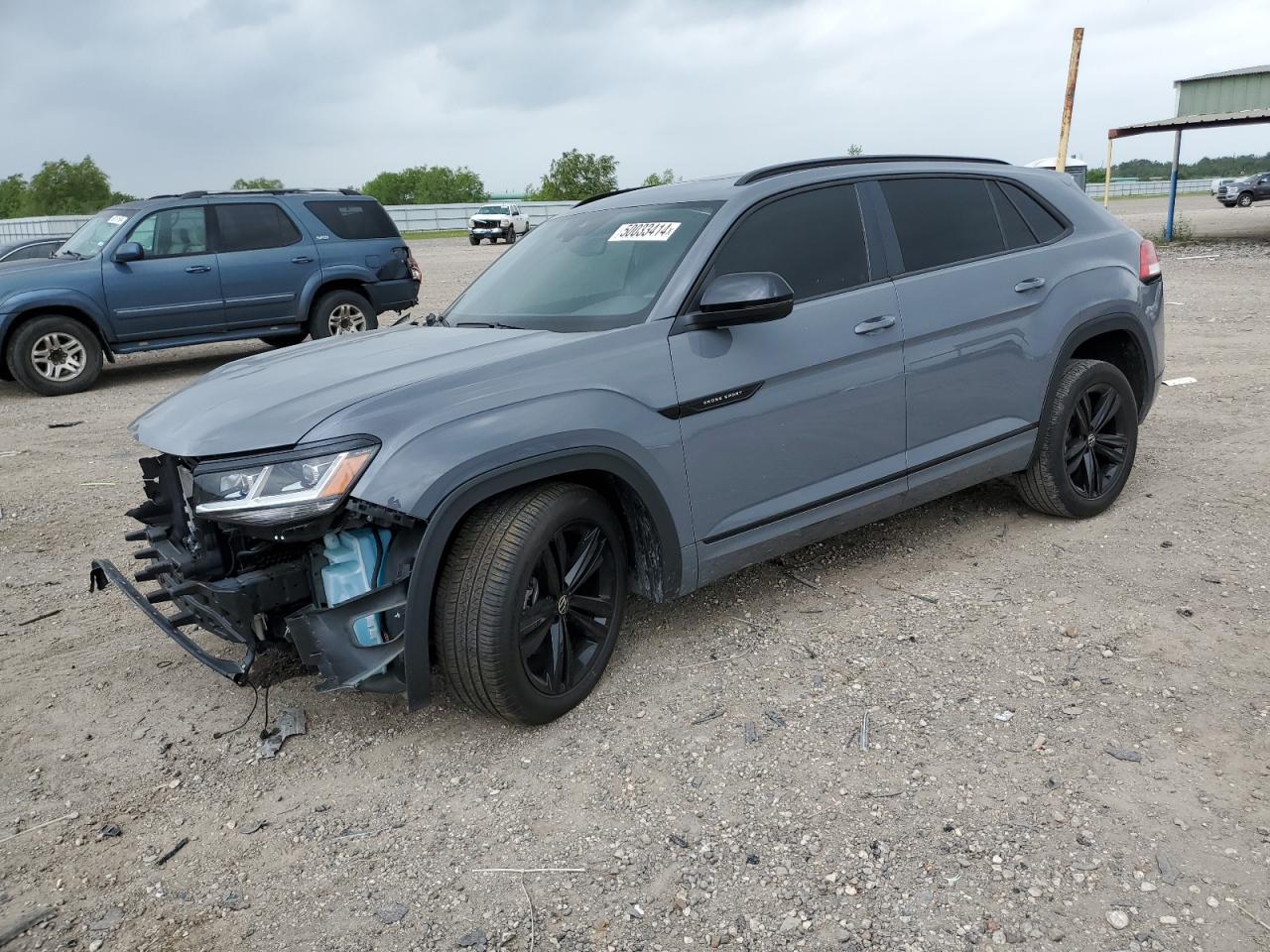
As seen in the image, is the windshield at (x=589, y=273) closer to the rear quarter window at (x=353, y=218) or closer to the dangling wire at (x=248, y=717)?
the dangling wire at (x=248, y=717)

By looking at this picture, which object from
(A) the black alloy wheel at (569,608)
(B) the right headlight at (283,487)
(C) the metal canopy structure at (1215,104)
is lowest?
(A) the black alloy wheel at (569,608)

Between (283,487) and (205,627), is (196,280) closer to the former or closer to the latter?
(205,627)

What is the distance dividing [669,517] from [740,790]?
0.93 m

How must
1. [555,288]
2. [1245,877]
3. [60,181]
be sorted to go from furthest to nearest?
[60,181]
[555,288]
[1245,877]

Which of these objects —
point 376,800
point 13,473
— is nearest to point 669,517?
point 376,800

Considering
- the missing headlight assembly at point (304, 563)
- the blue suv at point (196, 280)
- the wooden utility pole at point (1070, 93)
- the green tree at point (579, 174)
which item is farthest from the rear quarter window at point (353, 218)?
the green tree at point (579, 174)

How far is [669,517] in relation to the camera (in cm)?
338

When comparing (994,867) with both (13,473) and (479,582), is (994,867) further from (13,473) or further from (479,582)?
(13,473)

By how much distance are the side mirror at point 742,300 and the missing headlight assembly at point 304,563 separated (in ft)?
4.05

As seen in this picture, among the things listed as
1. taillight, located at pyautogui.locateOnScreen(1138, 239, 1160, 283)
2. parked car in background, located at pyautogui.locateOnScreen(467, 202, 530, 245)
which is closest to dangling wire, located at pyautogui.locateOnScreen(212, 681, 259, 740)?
taillight, located at pyautogui.locateOnScreen(1138, 239, 1160, 283)

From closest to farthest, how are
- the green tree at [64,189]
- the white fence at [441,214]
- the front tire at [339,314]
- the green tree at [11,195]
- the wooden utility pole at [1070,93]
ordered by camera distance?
the front tire at [339,314] → the wooden utility pole at [1070,93] → the white fence at [441,214] → the green tree at [64,189] → the green tree at [11,195]

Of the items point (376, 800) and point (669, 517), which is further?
point (669, 517)

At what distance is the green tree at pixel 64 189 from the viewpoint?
73312 millimetres

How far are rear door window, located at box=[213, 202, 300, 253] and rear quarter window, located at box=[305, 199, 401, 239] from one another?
14.6 inches
